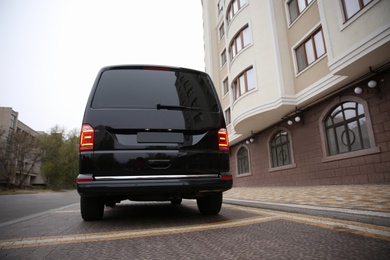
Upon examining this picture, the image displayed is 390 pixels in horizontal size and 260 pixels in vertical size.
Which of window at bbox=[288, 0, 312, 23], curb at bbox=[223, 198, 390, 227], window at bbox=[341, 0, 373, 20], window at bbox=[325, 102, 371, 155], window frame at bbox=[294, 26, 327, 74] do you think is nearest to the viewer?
curb at bbox=[223, 198, 390, 227]

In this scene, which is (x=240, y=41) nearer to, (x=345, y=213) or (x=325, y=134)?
(x=325, y=134)

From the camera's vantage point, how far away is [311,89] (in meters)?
10.8

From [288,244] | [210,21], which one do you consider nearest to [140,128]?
[288,244]

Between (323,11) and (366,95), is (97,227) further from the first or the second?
(323,11)

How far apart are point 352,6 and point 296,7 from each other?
465 cm

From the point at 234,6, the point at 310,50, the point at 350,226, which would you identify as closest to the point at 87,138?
the point at 350,226

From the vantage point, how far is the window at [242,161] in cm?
1855

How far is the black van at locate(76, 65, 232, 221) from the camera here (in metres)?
2.96

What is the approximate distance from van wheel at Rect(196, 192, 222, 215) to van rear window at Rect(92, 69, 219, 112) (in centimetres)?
136

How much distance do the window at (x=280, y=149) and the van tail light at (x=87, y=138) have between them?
12058mm

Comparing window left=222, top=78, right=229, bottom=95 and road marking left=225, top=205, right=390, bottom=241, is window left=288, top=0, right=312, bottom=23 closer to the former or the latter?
window left=222, top=78, right=229, bottom=95

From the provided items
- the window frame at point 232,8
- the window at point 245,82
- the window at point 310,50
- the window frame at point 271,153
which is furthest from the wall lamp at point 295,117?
the window frame at point 232,8

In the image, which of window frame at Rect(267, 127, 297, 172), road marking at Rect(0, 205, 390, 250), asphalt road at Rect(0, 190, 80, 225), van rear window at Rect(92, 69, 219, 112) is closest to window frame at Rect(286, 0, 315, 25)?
window frame at Rect(267, 127, 297, 172)

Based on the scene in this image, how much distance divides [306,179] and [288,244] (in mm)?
10804
